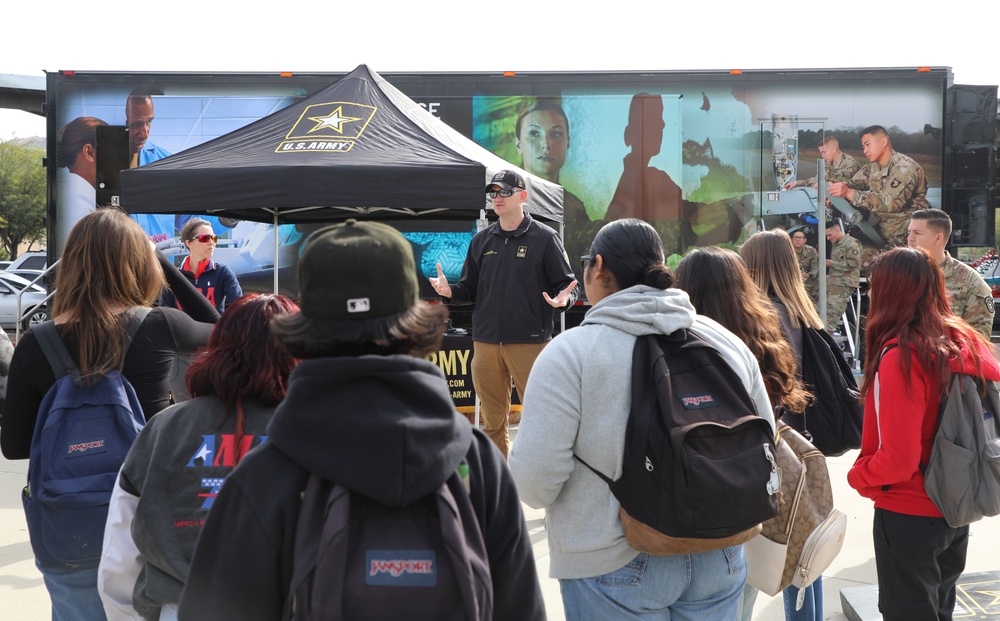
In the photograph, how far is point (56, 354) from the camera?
253cm

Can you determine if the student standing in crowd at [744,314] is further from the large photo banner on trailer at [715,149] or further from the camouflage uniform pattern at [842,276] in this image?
the camouflage uniform pattern at [842,276]

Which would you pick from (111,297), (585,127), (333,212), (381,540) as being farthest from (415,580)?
(585,127)

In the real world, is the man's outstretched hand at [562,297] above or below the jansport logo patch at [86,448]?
above

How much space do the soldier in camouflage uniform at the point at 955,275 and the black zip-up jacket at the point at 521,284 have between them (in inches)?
83.8

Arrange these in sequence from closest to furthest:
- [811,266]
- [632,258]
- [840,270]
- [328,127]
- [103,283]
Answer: [632,258] < [103,283] < [328,127] < [811,266] < [840,270]

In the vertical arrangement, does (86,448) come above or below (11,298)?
above

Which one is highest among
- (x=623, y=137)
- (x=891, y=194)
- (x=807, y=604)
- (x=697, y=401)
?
(x=623, y=137)

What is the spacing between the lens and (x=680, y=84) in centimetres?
1048

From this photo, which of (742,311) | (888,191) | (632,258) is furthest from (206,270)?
(888,191)

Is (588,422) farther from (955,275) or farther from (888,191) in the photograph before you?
(888,191)

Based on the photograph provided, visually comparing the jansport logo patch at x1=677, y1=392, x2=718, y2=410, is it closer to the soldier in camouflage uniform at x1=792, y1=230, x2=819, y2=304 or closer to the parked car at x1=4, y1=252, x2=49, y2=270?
the soldier in camouflage uniform at x1=792, y1=230, x2=819, y2=304

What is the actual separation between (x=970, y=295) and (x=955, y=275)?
155 mm

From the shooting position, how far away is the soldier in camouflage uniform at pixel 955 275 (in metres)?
4.96

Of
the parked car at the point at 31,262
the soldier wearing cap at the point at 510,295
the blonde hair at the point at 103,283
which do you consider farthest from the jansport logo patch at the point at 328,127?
the parked car at the point at 31,262
